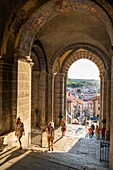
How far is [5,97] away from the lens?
687 cm

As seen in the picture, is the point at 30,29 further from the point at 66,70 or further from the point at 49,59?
the point at 66,70

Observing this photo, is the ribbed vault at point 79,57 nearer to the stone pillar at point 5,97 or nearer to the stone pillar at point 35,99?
the stone pillar at point 35,99

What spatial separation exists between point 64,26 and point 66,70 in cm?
690

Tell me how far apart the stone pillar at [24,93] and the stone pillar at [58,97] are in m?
6.94

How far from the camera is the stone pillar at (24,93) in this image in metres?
7.52

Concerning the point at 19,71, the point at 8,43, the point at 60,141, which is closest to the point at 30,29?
the point at 8,43

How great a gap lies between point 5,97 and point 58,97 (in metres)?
8.78

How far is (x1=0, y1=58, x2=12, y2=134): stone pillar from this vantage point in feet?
21.7

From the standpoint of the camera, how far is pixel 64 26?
992cm

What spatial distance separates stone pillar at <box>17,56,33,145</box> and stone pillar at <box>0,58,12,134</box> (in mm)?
420

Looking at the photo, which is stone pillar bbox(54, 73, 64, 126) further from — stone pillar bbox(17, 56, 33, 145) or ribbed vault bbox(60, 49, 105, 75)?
stone pillar bbox(17, 56, 33, 145)

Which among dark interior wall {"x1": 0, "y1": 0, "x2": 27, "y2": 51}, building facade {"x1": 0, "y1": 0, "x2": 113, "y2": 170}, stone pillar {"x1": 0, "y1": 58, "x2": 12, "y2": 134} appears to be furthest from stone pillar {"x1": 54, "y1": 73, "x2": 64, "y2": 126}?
dark interior wall {"x1": 0, "y1": 0, "x2": 27, "y2": 51}

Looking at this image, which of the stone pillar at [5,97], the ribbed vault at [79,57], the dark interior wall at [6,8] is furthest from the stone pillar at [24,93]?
the ribbed vault at [79,57]

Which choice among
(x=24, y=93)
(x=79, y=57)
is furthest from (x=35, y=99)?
(x=79, y=57)
